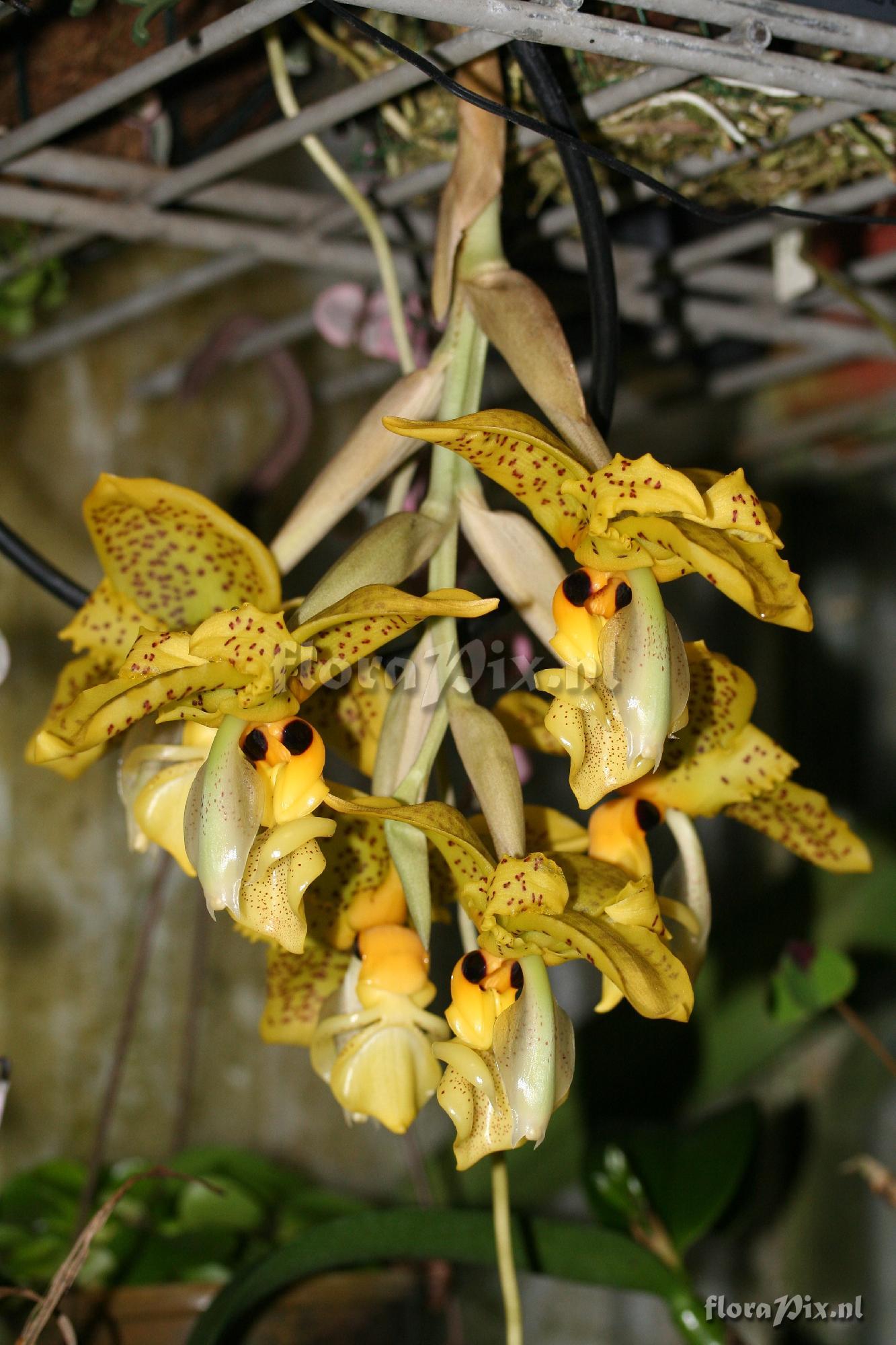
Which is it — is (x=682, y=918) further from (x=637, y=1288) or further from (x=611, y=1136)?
(x=611, y=1136)

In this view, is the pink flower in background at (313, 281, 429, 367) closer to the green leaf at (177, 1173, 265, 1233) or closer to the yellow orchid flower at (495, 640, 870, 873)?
the yellow orchid flower at (495, 640, 870, 873)

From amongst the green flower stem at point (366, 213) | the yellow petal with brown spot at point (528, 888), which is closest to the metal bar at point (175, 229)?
the green flower stem at point (366, 213)

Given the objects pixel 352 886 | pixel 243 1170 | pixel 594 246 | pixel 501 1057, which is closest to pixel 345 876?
pixel 352 886

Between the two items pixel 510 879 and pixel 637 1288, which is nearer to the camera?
pixel 510 879

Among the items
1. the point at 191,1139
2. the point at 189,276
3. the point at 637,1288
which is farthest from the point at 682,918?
the point at 191,1139

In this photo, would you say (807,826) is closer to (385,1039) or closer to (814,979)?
(385,1039)

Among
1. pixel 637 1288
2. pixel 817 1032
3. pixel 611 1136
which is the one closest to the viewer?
pixel 637 1288

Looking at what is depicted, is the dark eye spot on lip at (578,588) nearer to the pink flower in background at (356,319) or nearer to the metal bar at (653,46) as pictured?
the metal bar at (653,46)
